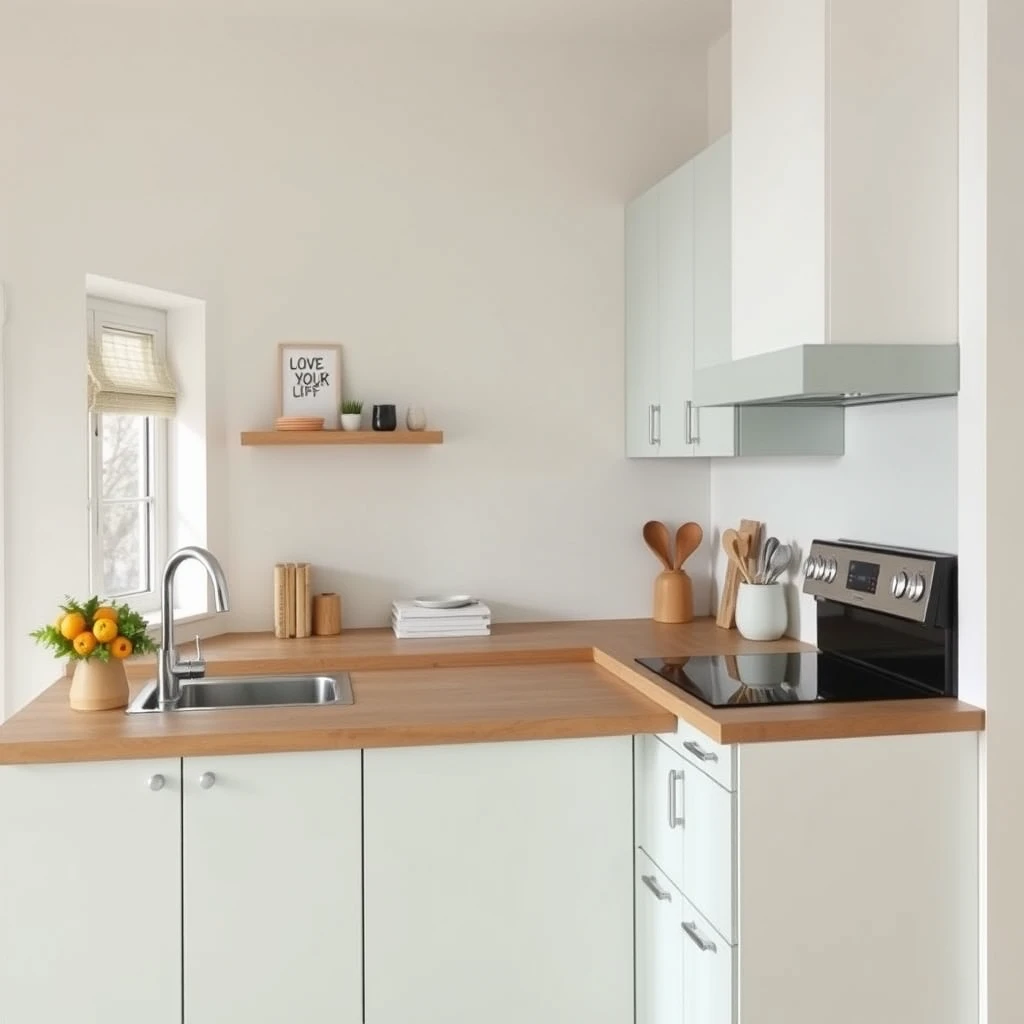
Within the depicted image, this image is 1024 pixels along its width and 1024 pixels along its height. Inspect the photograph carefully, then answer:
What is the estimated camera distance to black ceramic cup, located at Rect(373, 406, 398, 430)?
359 cm

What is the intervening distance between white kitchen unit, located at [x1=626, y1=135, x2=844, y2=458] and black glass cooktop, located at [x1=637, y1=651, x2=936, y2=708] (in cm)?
54

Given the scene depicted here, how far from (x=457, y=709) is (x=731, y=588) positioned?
1.28 metres

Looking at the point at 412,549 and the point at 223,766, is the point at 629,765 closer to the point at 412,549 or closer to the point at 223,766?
the point at 223,766

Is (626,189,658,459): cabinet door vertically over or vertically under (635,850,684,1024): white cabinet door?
over

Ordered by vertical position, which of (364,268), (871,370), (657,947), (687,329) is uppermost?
(364,268)

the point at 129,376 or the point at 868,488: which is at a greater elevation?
the point at 129,376

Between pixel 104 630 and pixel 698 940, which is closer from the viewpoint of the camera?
pixel 698 940

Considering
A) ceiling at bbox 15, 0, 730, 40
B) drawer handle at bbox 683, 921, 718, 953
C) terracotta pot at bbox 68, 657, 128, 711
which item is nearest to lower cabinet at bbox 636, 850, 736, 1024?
drawer handle at bbox 683, 921, 718, 953

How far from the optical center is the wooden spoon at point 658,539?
3865 mm

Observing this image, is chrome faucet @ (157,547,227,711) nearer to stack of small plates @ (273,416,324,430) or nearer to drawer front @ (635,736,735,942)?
stack of small plates @ (273,416,324,430)

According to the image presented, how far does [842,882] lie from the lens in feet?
7.52

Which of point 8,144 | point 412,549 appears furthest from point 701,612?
point 8,144

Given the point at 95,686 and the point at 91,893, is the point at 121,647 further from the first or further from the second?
the point at 91,893

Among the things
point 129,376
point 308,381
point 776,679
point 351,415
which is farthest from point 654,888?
point 129,376
